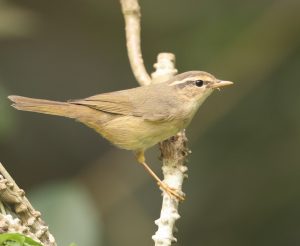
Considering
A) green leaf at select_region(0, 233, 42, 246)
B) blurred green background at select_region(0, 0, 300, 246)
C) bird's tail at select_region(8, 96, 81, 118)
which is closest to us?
green leaf at select_region(0, 233, 42, 246)

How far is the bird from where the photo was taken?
4.63 m

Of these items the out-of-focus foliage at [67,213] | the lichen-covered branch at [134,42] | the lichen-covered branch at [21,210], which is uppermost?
the lichen-covered branch at [134,42]

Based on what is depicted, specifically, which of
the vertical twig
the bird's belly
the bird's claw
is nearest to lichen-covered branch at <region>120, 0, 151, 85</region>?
the vertical twig

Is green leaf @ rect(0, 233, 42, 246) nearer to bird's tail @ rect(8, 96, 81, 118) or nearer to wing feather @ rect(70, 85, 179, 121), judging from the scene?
bird's tail @ rect(8, 96, 81, 118)

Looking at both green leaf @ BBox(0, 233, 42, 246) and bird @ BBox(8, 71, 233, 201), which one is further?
bird @ BBox(8, 71, 233, 201)

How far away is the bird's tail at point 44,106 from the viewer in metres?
4.30

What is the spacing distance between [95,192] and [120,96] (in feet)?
5.14

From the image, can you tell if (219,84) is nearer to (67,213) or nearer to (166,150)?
(166,150)

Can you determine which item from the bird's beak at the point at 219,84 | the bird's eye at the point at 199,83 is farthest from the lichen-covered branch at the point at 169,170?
the bird's beak at the point at 219,84

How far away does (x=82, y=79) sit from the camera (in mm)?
7602

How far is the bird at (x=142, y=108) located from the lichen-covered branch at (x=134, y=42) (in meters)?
0.09

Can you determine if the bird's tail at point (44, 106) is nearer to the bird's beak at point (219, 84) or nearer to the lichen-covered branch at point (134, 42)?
the lichen-covered branch at point (134, 42)

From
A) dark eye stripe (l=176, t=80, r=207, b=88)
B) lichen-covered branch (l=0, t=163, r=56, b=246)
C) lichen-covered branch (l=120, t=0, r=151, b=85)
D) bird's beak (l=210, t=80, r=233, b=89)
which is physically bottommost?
lichen-covered branch (l=0, t=163, r=56, b=246)

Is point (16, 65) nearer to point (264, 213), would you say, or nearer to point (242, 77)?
point (242, 77)
